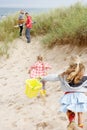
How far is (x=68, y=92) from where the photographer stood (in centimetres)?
630

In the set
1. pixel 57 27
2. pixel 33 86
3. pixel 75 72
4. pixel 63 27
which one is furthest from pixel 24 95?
pixel 57 27

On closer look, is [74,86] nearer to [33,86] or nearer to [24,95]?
[33,86]

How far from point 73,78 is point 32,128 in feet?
5.31

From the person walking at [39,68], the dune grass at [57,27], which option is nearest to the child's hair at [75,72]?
the person walking at [39,68]

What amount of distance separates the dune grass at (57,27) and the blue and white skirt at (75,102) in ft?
17.7

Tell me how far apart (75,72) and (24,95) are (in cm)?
356

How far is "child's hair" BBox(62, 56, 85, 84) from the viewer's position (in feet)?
20.1

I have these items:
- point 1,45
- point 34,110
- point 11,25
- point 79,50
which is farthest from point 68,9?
point 34,110

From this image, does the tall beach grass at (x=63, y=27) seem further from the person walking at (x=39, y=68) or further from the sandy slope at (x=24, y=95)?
the person walking at (x=39, y=68)

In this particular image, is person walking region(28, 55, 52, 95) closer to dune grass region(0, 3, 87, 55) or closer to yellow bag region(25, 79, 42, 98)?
yellow bag region(25, 79, 42, 98)

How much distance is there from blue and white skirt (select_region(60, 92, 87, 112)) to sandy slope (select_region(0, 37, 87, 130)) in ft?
2.94

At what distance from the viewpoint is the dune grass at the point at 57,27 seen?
11.9m

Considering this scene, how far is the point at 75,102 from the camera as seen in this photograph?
620cm

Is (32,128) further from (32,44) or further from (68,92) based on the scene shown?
(32,44)
